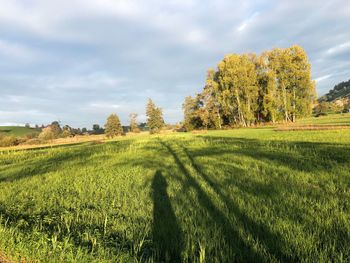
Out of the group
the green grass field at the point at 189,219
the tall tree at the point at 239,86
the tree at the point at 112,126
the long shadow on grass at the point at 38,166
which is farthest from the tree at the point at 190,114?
the green grass field at the point at 189,219

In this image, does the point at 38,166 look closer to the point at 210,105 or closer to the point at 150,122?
the point at 210,105

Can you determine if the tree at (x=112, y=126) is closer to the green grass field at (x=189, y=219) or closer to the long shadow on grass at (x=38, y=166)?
the long shadow on grass at (x=38, y=166)

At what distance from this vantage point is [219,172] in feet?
29.9

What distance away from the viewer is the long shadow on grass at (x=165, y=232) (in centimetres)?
351

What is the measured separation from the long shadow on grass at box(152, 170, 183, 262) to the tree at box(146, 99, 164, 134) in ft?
306

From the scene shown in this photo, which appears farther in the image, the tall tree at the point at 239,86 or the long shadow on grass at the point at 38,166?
the tall tree at the point at 239,86

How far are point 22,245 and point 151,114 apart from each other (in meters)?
96.9

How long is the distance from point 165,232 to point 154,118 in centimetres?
9632

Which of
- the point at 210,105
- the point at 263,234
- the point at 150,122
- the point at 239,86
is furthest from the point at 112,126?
the point at 263,234

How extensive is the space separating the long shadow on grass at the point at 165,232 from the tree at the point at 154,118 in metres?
93.4

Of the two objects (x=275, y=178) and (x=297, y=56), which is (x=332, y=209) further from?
(x=297, y=56)

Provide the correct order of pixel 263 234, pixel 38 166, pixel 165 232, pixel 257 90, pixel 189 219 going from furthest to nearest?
pixel 257 90
pixel 38 166
pixel 189 219
pixel 165 232
pixel 263 234

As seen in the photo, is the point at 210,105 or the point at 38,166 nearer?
the point at 38,166

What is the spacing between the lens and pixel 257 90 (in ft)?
206
